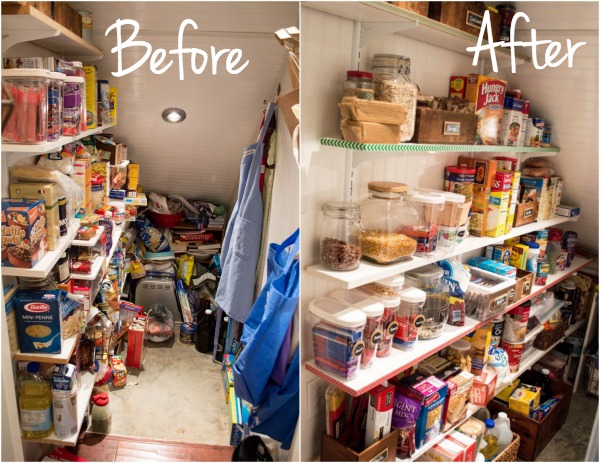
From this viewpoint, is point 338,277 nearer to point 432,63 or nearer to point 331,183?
point 331,183

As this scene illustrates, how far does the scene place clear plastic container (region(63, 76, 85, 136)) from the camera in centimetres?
193

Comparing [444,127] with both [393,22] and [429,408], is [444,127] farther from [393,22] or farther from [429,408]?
[429,408]

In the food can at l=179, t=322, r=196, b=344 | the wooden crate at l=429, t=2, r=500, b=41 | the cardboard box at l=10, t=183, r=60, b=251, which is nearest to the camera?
the wooden crate at l=429, t=2, r=500, b=41

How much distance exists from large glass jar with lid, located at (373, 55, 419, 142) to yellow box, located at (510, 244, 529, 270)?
1.18m

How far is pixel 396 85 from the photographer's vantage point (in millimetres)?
1562

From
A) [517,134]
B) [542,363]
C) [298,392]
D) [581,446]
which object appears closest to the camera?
[298,392]

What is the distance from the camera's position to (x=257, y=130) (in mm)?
3500

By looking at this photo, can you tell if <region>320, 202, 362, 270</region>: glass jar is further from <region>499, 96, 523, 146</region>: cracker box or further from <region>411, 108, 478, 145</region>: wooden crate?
<region>499, 96, 523, 146</region>: cracker box

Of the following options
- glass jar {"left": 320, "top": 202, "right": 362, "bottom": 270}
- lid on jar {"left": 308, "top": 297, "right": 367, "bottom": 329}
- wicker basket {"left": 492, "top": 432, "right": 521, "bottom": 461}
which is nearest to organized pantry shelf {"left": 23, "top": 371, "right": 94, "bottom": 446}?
lid on jar {"left": 308, "top": 297, "right": 367, "bottom": 329}

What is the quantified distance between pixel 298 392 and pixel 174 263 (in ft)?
8.41

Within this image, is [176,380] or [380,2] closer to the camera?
[380,2]

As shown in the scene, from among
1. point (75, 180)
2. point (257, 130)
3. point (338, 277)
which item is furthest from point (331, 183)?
point (257, 130)

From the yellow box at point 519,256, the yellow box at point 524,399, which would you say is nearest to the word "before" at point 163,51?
the yellow box at point 519,256

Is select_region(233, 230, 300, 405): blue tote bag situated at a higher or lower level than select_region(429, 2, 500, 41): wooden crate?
lower
